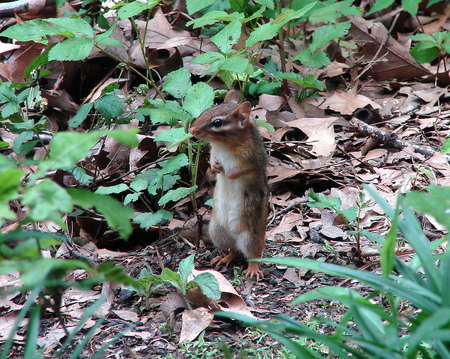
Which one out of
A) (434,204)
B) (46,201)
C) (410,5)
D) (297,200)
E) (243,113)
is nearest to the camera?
(46,201)

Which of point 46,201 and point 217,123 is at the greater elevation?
point 46,201

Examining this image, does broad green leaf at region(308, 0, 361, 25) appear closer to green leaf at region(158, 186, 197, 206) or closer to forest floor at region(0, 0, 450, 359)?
forest floor at region(0, 0, 450, 359)

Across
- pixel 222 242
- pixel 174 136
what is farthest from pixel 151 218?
pixel 174 136

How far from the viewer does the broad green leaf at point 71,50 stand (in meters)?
4.25

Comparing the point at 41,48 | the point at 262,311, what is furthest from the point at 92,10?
the point at 262,311

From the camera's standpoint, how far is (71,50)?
14.1 ft

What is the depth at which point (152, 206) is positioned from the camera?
555 cm

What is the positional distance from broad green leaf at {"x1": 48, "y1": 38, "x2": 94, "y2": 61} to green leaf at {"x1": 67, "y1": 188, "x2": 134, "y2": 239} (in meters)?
2.54

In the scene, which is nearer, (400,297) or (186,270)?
(400,297)

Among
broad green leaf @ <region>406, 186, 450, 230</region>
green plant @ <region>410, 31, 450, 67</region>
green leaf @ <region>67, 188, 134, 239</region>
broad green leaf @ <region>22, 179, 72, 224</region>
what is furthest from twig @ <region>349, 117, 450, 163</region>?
broad green leaf @ <region>22, 179, 72, 224</region>

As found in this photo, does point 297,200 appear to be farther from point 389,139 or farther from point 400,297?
point 400,297

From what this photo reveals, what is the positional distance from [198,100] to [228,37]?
61 cm

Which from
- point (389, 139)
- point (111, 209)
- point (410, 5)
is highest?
point (111, 209)

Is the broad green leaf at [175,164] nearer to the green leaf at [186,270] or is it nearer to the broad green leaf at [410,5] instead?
the green leaf at [186,270]
